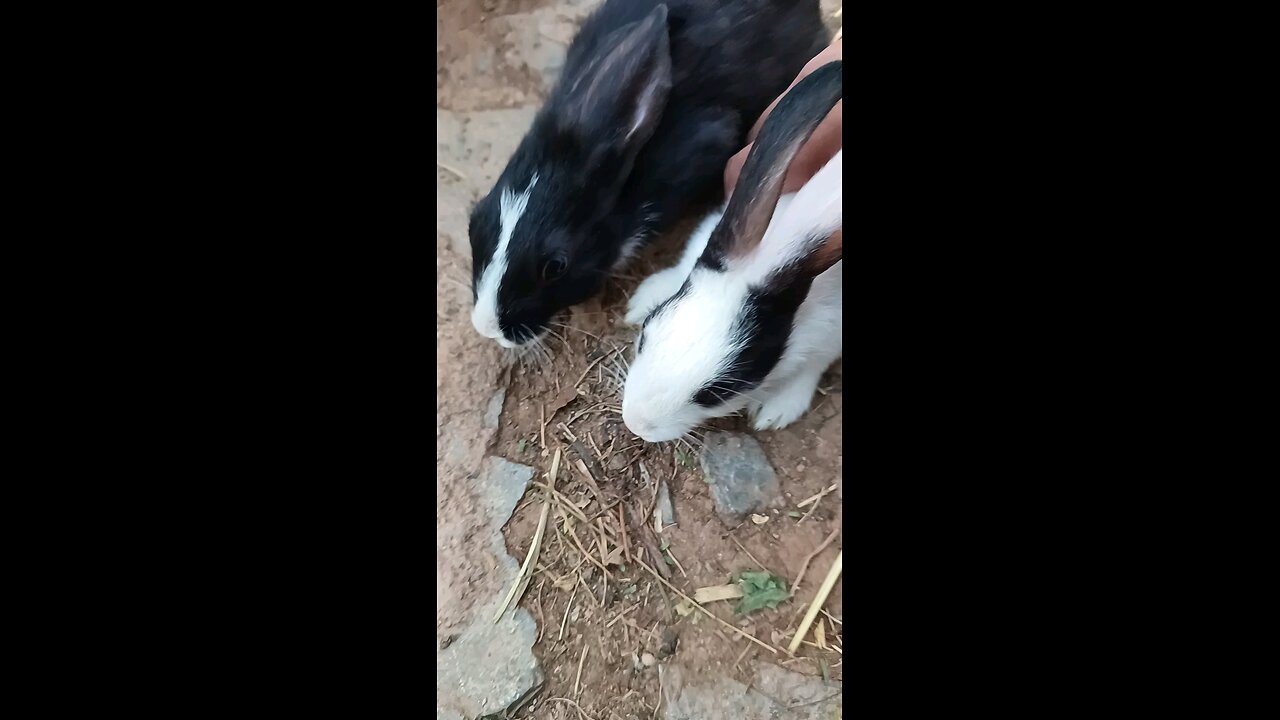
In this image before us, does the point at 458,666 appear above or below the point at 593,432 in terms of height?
below

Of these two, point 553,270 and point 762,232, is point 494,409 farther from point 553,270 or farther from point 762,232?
point 762,232

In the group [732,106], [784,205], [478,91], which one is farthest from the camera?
[478,91]

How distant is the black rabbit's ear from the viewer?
1.41 m

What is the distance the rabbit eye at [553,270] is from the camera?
149 cm

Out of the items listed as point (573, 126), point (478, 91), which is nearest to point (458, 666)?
point (573, 126)

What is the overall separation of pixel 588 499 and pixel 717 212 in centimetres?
70

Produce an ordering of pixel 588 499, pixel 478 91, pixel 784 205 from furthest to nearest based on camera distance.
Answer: pixel 478 91
pixel 588 499
pixel 784 205

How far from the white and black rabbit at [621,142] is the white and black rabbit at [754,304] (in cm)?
26

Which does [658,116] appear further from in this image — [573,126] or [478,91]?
[478,91]

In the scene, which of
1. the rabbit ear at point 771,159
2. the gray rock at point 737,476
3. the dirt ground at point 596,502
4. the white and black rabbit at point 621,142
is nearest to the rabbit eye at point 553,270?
the white and black rabbit at point 621,142

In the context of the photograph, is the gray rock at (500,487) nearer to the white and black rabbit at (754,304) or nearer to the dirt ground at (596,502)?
the dirt ground at (596,502)

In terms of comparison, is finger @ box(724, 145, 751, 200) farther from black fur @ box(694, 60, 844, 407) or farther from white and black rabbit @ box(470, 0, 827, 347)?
black fur @ box(694, 60, 844, 407)

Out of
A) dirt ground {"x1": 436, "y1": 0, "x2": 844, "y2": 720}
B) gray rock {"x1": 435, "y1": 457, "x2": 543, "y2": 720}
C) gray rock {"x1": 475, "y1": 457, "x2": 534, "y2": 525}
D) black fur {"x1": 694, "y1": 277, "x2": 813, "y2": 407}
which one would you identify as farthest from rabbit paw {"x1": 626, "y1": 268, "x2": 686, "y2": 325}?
gray rock {"x1": 435, "y1": 457, "x2": 543, "y2": 720}

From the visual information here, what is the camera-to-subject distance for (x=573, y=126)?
1.45 m
